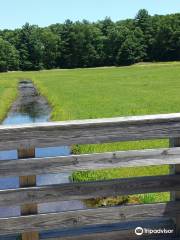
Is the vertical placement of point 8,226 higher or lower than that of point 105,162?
lower

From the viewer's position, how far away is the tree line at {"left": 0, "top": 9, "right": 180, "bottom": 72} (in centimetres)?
14238

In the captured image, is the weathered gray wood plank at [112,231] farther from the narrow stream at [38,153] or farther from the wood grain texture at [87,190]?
the narrow stream at [38,153]

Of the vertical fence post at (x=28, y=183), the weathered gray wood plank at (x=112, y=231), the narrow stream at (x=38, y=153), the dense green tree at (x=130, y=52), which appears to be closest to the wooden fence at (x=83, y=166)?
the vertical fence post at (x=28, y=183)

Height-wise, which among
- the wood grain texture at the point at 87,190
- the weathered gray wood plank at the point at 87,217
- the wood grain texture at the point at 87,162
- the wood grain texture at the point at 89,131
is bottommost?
the weathered gray wood plank at the point at 87,217

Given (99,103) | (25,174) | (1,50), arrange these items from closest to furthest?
(25,174)
(99,103)
(1,50)

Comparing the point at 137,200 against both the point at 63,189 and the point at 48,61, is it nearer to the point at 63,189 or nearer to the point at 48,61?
the point at 63,189

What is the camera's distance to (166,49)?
460 ft

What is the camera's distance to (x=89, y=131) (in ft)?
18.9

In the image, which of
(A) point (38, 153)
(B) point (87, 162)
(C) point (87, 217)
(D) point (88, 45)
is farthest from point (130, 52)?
(B) point (87, 162)

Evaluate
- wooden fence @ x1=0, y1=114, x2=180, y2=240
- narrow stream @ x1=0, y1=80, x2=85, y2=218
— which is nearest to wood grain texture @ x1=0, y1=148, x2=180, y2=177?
wooden fence @ x1=0, y1=114, x2=180, y2=240

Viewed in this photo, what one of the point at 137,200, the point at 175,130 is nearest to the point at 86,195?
the point at 175,130

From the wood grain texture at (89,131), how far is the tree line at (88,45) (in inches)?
5284

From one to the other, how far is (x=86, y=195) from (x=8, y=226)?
3.17ft

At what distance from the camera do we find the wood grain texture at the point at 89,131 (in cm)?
562
